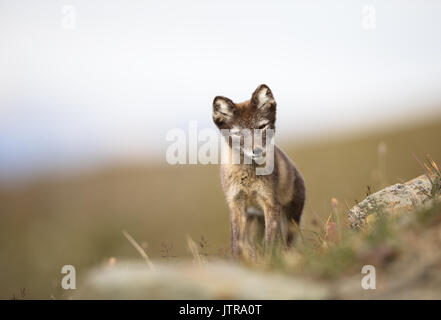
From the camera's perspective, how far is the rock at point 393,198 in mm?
6312

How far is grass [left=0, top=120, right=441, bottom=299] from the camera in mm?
18562

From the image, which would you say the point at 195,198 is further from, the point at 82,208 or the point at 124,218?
the point at 82,208

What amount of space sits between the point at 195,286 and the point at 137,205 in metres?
21.2

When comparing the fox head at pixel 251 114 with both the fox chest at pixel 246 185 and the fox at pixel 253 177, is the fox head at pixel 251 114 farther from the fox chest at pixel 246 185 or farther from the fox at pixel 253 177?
the fox chest at pixel 246 185

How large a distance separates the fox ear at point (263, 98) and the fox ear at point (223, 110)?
35 centimetres

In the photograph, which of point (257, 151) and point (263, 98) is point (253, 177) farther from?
point (263, 98)

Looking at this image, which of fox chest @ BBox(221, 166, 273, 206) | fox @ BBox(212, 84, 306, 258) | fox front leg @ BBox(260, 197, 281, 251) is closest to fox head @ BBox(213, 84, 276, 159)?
fox @ BBox(212, 84, 306, 258)

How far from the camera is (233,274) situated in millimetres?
4078

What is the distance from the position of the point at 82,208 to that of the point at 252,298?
22.5 m

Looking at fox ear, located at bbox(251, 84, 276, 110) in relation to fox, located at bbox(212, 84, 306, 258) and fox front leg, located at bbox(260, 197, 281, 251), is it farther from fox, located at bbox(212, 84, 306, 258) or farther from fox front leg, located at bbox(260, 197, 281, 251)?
fox front leg, located at bbox(260, 197, 281, 251)

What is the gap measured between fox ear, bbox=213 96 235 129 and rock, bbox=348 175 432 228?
2.23 meters

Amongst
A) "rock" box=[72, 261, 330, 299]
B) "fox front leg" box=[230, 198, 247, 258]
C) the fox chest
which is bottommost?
"rock" box=[72, 261, 330, 299]

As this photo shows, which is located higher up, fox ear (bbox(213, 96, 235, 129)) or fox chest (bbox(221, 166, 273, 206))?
fox ear (bbox(213, 96, 235, 129))

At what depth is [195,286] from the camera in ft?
12.5
